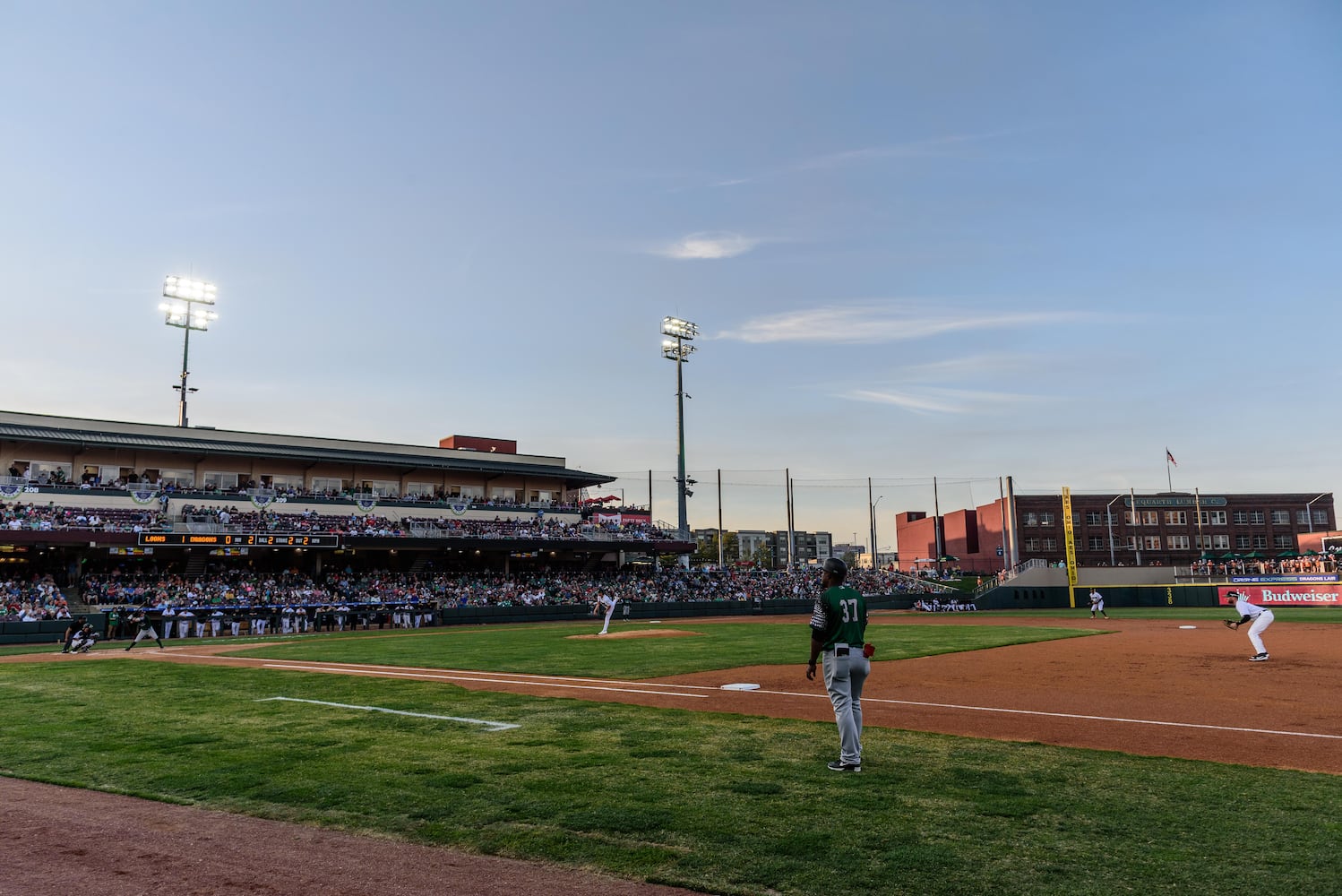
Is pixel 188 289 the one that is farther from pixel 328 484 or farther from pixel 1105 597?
pixel 1105 597

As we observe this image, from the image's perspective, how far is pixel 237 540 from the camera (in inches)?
1695

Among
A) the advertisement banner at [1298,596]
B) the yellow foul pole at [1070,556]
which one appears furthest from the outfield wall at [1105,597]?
the advertisement banner at [1298,596]

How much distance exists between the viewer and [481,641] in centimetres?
2862

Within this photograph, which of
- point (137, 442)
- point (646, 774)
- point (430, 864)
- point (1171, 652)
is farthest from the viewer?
point (137, 442)

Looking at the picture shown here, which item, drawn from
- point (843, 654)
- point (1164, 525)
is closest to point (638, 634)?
point (843, 654)

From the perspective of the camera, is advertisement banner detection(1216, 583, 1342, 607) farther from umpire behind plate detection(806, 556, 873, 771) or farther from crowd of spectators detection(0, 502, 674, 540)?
umpire behind plate detection(806, 556, 873, 771)

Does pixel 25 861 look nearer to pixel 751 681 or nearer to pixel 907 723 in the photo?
pixel 907 723

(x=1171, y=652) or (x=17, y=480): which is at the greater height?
(x=17, y=480)

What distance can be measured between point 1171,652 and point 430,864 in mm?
22262

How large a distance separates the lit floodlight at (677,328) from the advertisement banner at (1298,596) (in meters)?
40.8

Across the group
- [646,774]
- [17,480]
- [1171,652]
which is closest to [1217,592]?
[1171,652]

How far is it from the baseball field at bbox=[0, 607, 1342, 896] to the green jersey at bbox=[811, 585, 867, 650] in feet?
4.35

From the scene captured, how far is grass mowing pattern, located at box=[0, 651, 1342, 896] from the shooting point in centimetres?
534

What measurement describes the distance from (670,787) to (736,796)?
26.0 inches
